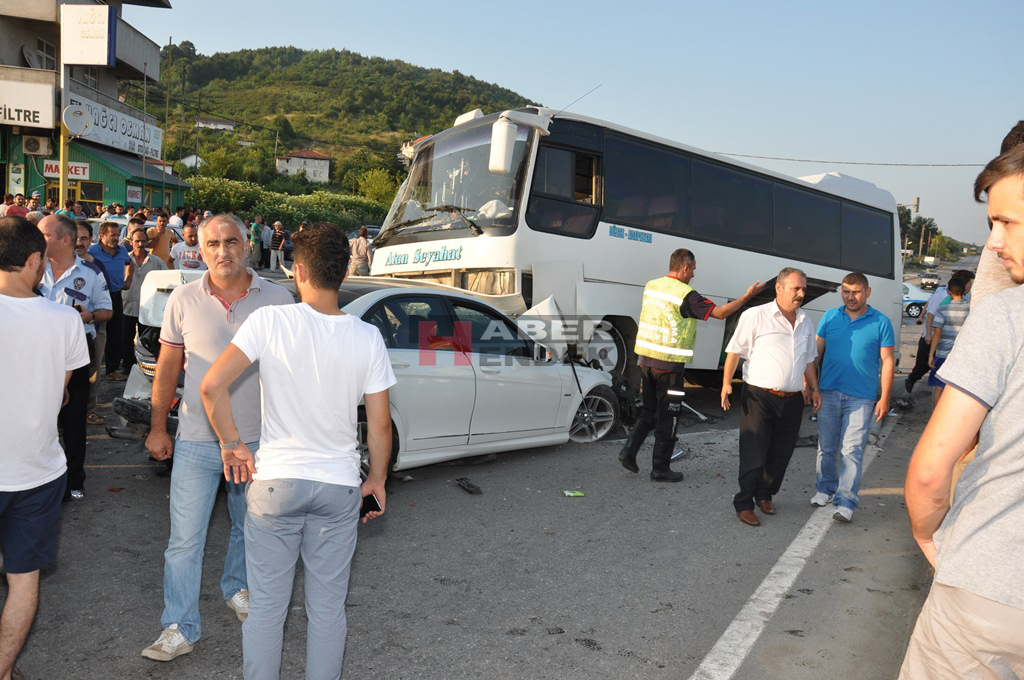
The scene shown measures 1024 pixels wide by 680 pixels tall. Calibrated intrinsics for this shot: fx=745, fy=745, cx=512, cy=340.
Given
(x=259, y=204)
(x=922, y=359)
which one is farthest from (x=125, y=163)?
(x=922, y=359)

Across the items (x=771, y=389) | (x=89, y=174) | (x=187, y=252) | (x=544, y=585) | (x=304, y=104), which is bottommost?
(x=544, y=585)

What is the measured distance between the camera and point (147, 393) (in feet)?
17.5

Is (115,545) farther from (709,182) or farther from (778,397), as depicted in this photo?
(709,182)

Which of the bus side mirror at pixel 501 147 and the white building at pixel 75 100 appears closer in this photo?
Result: the bus side mirror at pixel 501 147

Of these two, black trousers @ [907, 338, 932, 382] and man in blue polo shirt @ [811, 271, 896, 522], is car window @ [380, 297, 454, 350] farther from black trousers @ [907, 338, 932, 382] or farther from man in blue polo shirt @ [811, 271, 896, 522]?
black trousers @ [907, 338, 932, 382]

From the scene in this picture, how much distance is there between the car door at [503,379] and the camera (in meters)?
6.15

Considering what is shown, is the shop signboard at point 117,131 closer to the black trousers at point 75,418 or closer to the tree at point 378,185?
the black trousers at point 75,418

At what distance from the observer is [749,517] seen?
5414 millimetres

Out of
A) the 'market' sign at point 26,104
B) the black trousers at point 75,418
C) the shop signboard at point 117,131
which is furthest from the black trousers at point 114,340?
the 'market' sign at point 26,104

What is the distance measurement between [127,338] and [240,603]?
21.8 feet

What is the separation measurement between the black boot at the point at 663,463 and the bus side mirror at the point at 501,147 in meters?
3.15

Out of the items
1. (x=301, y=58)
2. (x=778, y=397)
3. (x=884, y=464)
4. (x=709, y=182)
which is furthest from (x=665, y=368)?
(x=301, y=58)

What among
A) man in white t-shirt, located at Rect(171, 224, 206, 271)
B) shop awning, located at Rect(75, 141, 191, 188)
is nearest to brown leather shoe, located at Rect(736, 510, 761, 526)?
man in white t-shirt, located at Rect(171, 224, 206, 271)

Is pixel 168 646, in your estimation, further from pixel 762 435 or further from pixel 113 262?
pixel 113 262
